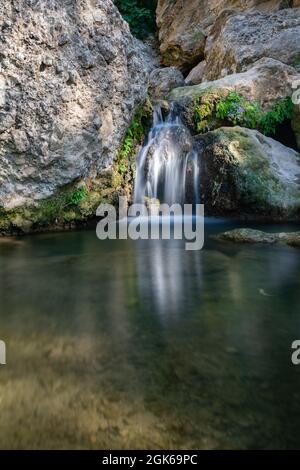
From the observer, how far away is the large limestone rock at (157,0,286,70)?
53.5 feet

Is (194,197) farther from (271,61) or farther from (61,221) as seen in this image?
(271,61)

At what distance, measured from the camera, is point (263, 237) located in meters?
5.71

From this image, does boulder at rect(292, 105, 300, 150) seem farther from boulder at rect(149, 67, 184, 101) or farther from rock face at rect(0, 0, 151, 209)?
boulder at rect(149, 67, 184, 101)

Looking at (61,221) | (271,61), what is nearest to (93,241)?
(61,221)

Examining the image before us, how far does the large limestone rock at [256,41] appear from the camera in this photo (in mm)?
11000

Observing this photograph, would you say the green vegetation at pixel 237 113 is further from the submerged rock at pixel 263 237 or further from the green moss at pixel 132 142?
the submerged rock at pixel 263 237

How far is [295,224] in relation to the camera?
7.35m

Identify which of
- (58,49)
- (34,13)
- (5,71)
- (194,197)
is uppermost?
(34,13)

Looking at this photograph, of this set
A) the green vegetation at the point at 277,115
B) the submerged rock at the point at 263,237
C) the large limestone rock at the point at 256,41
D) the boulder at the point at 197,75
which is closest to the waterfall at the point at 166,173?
the green vegetation at the point at 277,115

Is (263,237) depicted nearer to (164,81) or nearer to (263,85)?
(263,85)

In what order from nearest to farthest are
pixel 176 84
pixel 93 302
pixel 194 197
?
pixel 93 302 < pixel 194 197 < pixel 176 84

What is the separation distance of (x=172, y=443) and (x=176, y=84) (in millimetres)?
14836

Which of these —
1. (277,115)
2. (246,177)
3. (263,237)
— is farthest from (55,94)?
(277,115)

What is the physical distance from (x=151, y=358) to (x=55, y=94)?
229 inches
